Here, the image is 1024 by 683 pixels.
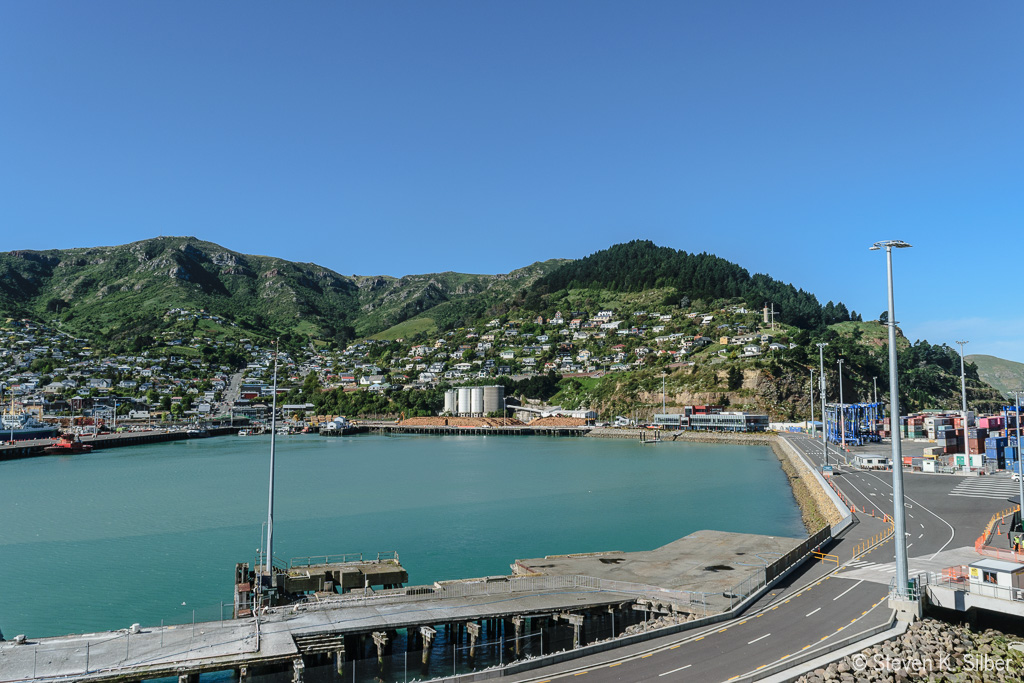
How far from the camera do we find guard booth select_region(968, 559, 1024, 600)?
18.6 meters

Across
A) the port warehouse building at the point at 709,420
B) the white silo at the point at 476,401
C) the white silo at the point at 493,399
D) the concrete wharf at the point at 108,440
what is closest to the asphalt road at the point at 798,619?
the port warehouse building at the point at 709,420

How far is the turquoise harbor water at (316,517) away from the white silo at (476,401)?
282ft

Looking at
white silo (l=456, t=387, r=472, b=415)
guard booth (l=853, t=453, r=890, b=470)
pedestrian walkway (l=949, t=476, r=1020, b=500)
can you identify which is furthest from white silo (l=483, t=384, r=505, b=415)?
pedestrian walkway (l=949, t=476, r=1020, b=500)

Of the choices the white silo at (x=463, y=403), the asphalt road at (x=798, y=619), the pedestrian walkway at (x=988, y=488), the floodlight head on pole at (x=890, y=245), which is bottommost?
the asphalt road at (x=798, y=619)

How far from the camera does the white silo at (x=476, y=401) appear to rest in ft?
598

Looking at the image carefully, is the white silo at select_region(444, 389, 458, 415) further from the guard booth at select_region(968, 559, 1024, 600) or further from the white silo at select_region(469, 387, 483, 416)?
the guard booth at select_region(968, 559, 1024, 600)

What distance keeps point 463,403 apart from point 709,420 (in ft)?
247

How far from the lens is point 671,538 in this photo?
3941 centimetres

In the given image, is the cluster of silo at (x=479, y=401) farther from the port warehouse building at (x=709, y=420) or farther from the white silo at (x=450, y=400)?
the port warehouse building at (x=709, y=420)

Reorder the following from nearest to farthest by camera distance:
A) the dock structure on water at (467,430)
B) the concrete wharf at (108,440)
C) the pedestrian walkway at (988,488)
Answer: the pedestrian walkway at (988,488), the concrete wharf at (108,440), the dock structure on water at (467,430)

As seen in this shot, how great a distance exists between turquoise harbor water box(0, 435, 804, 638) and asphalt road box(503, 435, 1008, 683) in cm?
988

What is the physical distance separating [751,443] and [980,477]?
207 ft

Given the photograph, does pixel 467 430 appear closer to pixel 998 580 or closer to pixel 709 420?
pixel 709 420

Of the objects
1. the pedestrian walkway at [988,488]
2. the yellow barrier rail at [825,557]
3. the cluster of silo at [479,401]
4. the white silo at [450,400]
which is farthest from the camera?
the white silo at [450,400]
